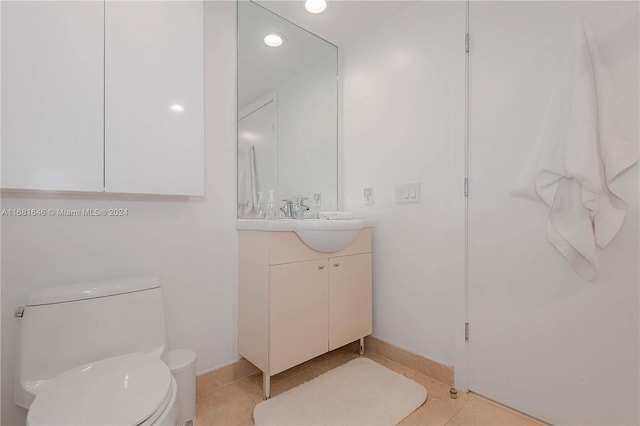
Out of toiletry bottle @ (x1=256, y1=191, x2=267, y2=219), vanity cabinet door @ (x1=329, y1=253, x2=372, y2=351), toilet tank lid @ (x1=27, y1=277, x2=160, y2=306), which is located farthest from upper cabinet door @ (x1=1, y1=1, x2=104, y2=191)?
vanity cabinet door @ (x1=329, y1=253, x2=372, y2=351)

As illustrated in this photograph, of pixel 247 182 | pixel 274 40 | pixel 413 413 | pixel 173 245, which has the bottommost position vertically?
pixel 413 413

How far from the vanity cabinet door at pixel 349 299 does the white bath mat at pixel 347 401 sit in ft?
0.64

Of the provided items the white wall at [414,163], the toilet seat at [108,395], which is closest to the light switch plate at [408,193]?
the white wall at [414,163]

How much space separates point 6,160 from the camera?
104 cm

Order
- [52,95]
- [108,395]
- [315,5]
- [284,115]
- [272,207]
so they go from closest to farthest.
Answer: [108,395], [52,95], [315,5], [272,207], [284,115]

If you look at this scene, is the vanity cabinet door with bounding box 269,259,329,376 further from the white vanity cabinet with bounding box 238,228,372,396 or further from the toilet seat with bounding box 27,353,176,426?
the toilet seat with bounding box 27,353,176,426

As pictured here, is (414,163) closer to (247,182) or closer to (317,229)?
(317,229)

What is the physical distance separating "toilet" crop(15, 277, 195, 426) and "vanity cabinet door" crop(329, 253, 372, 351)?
2.57 feet

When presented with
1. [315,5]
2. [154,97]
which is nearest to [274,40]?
[315,5]

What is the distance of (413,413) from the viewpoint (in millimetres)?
1388

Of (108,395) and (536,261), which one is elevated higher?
(536,261)

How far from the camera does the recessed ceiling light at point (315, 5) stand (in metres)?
1.75

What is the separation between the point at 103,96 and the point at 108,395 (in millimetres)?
1123

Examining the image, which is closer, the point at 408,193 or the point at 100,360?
the point at 100,360
